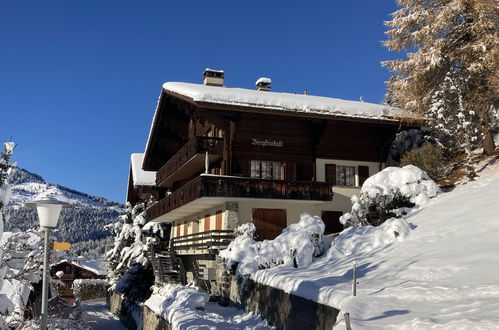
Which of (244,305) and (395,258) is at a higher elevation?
(395,258)

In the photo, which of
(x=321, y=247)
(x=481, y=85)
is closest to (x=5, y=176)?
(x=321, y=247)

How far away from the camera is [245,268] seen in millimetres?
15727

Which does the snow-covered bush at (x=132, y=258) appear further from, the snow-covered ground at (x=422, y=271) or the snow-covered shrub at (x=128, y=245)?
the snow-covered ground at (x=422, y=271)

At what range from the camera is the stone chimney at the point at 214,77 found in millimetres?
29484

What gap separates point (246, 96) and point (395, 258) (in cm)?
1161

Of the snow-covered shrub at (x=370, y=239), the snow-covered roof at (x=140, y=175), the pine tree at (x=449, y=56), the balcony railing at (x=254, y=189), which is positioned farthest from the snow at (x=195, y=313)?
the snow-covered roof at (x=140, y=175)

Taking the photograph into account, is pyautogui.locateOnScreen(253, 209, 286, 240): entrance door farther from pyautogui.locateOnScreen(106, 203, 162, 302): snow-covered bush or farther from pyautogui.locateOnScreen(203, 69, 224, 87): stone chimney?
pyautogui.locateOnScreen(203, 69, 224, 87): stone chimney

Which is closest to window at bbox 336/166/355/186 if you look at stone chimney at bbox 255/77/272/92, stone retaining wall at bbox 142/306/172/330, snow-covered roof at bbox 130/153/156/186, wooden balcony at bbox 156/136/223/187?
wooden balcony at bbox 156/136/223/187

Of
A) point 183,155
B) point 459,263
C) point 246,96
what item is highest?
point 246,96

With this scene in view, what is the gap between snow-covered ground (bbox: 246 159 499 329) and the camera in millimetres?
7352

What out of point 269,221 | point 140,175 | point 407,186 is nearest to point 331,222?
point 269,221

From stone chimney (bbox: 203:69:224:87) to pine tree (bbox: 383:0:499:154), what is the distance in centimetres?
1047

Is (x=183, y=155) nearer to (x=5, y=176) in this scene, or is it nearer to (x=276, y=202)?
(x=276, y=202)

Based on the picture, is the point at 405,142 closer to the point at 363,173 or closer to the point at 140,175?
the point at 363,173
